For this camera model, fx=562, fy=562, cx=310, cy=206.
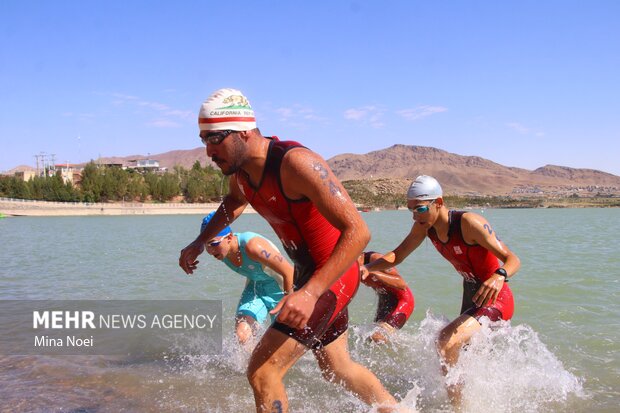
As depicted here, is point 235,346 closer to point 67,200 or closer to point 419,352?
point 419,352

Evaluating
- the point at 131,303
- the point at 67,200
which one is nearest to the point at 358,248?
the point at 131,303

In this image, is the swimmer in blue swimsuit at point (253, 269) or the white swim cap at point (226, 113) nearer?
the white swim cap at point (226, 113)

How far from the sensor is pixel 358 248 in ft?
9.87

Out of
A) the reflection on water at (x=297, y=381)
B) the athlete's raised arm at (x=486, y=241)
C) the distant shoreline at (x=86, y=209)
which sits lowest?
the distant shoreline at (x=86, y=209)

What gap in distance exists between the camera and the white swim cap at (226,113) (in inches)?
126

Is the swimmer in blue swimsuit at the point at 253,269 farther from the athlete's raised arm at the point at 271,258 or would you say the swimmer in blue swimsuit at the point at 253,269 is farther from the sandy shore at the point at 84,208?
the sandy shore at the point at 84,208

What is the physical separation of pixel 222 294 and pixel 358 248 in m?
10.4

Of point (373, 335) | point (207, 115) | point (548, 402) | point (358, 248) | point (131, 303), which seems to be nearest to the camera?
point (358, 248)

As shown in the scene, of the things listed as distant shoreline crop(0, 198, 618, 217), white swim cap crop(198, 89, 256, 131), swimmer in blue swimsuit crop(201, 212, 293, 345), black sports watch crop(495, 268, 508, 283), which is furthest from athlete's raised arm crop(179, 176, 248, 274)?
distant shoreline crop(0, 198, 618, 217)

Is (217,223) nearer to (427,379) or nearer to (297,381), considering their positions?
(297,381)

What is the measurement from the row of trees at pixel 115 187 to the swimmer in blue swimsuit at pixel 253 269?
280 ft

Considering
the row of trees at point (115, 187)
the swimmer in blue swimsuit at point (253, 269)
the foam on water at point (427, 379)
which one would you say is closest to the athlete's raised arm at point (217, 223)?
the swimmer in blue swimsuit at point (253, 269)

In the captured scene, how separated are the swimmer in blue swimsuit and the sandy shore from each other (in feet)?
299

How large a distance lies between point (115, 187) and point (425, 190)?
390ft
